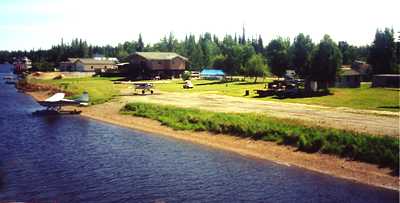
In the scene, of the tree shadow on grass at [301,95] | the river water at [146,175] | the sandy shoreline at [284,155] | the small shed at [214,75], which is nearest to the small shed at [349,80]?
the tree shadow on grass at [301,95]

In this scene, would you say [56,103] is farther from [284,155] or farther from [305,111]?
[284,155]

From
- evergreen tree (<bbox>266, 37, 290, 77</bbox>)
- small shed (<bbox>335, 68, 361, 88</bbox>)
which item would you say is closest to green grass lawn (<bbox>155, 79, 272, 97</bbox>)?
evergreen tree (<bbox>266, 37, 290, 77</bbox>)

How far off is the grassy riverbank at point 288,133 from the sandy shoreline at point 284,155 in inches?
27.7

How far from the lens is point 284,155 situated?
3722cm

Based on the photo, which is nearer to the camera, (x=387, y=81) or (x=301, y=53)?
(x=301, y=53)

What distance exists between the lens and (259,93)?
7350cm

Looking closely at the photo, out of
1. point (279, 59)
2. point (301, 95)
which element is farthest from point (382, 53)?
point (301, 95)

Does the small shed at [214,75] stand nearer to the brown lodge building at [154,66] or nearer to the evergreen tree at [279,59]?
the brown lodge building at [154,66]

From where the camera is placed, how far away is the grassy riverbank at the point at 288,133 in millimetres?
32969

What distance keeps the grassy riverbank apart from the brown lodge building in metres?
70.1

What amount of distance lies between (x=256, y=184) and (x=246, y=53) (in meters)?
99.6

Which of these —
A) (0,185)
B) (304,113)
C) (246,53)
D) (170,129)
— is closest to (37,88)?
(246,53)

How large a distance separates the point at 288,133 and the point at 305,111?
1374 cm

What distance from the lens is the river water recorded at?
27375 millimetres
